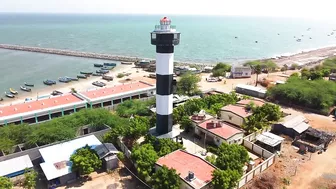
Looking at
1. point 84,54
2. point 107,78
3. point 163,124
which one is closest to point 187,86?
point 163,124

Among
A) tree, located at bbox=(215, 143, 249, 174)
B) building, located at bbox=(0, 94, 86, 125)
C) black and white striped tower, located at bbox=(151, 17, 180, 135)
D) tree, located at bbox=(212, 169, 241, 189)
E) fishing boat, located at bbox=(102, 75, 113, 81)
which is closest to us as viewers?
tree, located at bbox=(212, 169, 241, 189)

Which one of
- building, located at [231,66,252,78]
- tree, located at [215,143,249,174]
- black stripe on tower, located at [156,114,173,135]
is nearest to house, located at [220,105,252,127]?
black stripe on tower, located at [156,114,173,135]

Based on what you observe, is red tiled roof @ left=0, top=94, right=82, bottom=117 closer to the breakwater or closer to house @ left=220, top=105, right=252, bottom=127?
house @ left=220, top=105, right=252, bottom=127

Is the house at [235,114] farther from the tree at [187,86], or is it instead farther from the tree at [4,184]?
the tree at [4,184]

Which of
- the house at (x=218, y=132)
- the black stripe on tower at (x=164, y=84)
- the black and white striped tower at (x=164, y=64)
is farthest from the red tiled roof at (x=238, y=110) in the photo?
the black stripe on tower at (x=164, y=84)

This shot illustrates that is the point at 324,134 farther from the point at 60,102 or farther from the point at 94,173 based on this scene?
the point at 60,102

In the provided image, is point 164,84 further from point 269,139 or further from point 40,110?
point 40,110
